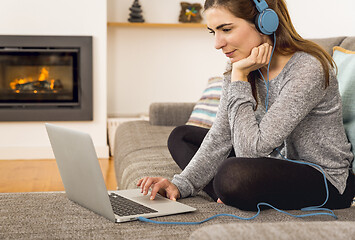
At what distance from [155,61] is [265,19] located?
3257mm

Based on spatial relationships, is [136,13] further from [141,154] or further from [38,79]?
[141,154]

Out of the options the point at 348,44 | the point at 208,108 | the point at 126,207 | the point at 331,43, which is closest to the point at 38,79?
the point at 208,108

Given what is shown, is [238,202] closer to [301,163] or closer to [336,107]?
[301,163]

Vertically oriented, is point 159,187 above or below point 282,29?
below

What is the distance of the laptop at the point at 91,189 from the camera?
1.21m

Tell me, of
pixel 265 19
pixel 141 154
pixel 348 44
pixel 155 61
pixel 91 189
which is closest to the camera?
pixel 91 189

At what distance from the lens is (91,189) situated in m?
1.27

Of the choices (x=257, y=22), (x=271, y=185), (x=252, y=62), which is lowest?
(x=271, y=185)

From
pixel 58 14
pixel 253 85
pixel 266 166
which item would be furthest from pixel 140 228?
pixel 58 14

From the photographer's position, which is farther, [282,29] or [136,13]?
[136,13]

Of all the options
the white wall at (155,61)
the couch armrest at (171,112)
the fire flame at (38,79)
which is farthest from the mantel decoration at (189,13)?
the couch armrest at (171,112)

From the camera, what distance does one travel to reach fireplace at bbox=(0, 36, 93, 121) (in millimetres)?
4164

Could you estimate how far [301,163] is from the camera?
1492 millimetres

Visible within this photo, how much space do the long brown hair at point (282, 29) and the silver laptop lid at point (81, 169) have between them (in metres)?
0.62
